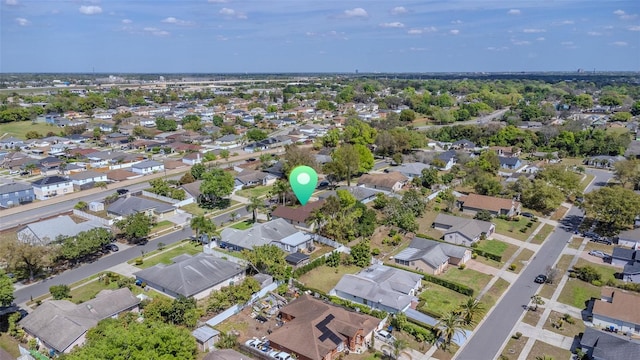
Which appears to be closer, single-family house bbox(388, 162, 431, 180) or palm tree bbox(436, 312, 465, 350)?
palm tree bbox(436, 312, 465, 350)

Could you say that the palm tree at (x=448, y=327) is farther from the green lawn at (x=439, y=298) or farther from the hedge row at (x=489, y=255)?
the hedge row at (x=489, y=255)

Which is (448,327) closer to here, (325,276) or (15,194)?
(325,276)

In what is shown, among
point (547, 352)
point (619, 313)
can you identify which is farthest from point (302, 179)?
point (619, 313)

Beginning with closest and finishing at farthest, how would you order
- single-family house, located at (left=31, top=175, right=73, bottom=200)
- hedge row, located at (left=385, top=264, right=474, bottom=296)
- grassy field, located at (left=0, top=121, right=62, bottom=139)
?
hedge row, located at (left=385, top=264, right=474, bottom=296) < single-family house, located at (left=31, top=175, right=73, bottom=200) < grassy field, located at (left=0, top=121, right=62, bottom=139)

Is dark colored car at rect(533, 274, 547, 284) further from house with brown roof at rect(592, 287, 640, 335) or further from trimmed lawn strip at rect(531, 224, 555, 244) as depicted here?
trimmed lawn strip at rect(531, 224, 555, 244)

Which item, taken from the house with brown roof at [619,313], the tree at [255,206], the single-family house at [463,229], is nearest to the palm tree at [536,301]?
the house with brown roof at [619,313]

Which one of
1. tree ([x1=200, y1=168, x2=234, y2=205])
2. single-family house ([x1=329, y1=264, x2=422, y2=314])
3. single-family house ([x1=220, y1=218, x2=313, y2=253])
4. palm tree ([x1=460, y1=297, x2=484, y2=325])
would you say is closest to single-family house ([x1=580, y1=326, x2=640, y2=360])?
palm tree ([x1=460, y1=297, x2=484, y2=325])
